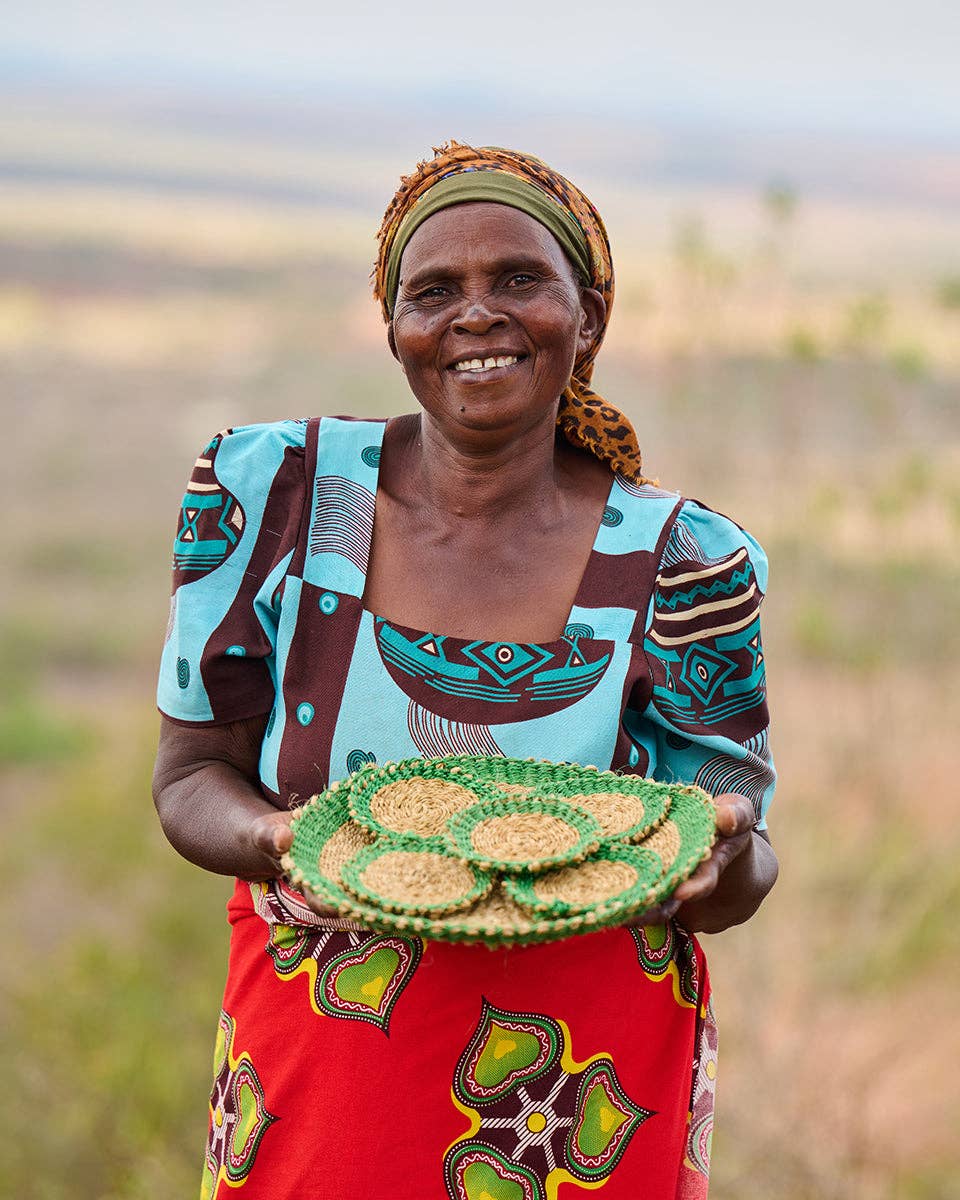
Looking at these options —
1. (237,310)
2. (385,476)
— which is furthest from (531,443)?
(237,310)

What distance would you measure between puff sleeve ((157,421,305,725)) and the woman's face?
222 mm

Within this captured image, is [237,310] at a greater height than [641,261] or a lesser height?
greater

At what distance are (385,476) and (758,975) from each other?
2.91 m

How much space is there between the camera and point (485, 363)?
1602 mm

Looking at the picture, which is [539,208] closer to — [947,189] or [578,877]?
[578,877]

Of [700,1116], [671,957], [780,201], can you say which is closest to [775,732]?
[780,201]

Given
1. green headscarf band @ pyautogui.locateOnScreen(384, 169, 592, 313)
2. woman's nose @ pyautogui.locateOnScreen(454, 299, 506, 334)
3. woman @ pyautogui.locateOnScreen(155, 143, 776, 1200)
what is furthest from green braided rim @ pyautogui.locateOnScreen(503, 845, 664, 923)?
green headscarf band @ pyautogui.locateOnScreen(384, 169, 592, 313)

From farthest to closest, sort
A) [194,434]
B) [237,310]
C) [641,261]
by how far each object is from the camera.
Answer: [237,310], [194,434], [641,261]

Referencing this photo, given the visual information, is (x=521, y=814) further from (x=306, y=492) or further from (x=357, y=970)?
(x=306, y=492)

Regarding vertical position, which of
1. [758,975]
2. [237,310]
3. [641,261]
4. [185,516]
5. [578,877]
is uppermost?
[237,310]

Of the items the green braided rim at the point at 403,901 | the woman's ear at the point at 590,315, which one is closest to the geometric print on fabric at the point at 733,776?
the green braided rim at the point at 403,901

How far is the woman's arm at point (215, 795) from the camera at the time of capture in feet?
5.09

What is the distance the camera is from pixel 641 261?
6.06 meters

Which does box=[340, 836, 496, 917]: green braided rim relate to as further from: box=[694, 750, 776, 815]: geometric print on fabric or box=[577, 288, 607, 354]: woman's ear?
box=[577, 288, 607, 354]: woman's ear
